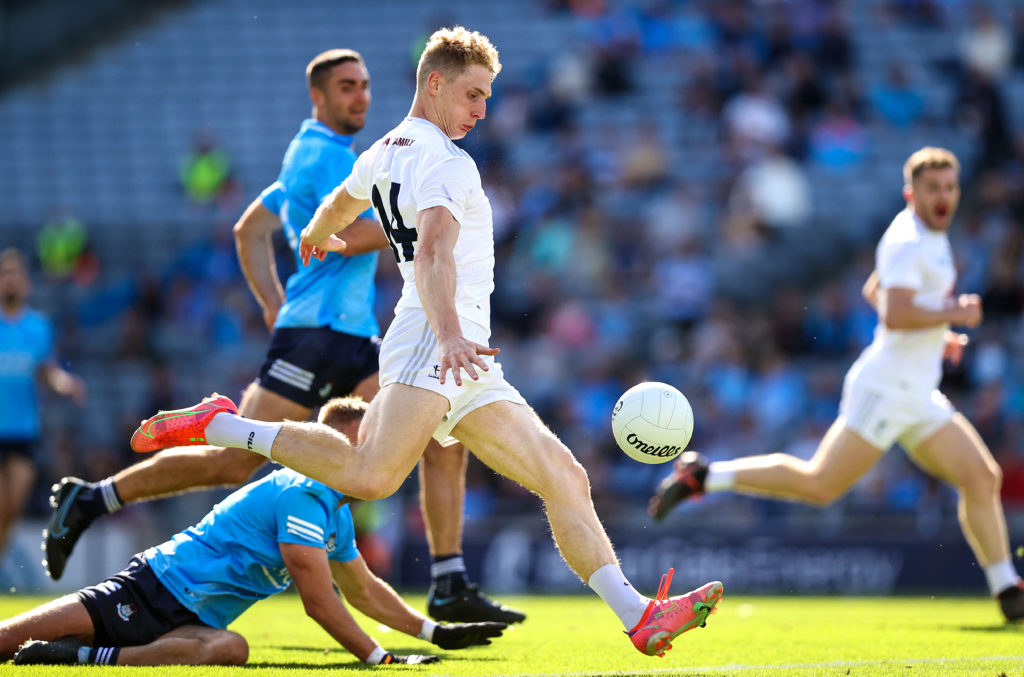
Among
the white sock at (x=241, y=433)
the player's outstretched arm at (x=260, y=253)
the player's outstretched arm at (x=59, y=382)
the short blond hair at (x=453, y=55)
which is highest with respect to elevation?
the short blond hair at (x=453, y=55)

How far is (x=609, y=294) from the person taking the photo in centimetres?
1672

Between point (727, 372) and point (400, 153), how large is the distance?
10.0 metres

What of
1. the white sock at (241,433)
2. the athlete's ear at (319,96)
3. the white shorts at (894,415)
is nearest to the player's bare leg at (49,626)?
the white sock at (241,433)

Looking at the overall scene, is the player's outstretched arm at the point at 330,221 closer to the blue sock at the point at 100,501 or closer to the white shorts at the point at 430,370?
the white shorts at the point at 430,370

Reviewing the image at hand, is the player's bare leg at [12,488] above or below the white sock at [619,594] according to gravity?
below

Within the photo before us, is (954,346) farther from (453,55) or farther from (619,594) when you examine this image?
(453,55)

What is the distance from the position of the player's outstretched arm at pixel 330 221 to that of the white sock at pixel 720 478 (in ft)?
13.0

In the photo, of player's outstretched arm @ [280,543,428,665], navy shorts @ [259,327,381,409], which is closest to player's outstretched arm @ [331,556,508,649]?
player's outstretched arm @ [280,543,428,665]

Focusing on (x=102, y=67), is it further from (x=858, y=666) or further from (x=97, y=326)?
(x=858, y=666)

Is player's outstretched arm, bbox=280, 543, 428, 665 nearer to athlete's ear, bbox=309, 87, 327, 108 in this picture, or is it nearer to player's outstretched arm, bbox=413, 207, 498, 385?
player's outstretched arm, bbox=413, 207, 498, 385

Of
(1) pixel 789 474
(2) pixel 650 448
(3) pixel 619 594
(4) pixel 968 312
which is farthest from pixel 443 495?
(4) pixel 968 312

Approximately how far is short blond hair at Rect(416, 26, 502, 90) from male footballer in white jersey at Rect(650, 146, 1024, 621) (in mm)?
4059

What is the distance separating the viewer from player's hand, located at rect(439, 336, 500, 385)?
17.7 ft

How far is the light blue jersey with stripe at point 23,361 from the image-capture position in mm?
11641
